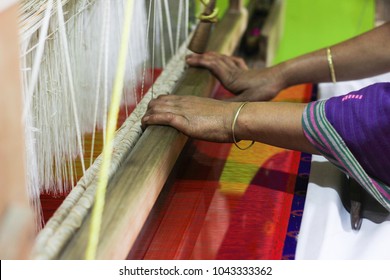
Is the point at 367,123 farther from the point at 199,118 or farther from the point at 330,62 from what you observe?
the point at 330,62

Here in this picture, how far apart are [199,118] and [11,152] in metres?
0.61

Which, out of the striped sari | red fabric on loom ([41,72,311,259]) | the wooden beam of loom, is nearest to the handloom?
the wooden beam of loom

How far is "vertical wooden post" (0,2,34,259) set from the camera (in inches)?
25.3

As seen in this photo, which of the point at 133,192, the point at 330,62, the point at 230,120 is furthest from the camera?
the point at 330,62

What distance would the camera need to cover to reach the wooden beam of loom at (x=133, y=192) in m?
0.87

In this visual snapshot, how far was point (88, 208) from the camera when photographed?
93cm

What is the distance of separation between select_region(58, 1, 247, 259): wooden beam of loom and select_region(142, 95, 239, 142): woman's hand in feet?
0.07

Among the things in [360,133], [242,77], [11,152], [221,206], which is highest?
[11,152]

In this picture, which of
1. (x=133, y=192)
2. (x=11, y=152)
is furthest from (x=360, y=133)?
(x=11, y=152)

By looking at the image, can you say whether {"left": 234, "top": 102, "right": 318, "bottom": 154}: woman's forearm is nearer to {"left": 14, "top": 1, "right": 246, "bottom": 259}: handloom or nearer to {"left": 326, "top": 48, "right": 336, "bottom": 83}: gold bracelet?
{"left": 14, "top": 1, "right": 246, "bottom": 259}: handloom

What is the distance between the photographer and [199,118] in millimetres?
1245
